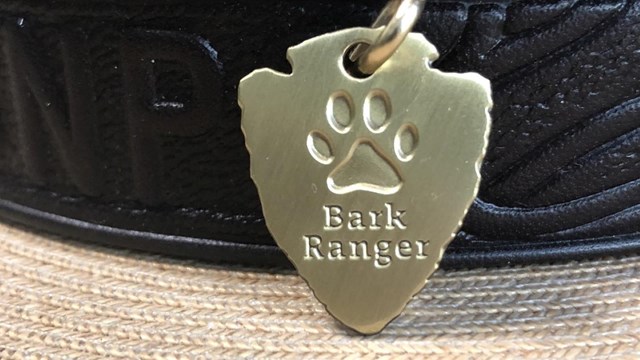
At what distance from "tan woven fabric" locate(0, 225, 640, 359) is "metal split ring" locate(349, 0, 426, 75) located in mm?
163

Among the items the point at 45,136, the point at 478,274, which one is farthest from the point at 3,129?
the point at 478,274

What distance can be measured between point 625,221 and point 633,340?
0.11 meters

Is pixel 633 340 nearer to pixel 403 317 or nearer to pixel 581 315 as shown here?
pixel 581 315

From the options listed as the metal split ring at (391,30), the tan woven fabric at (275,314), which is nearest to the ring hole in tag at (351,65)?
the metal split ring at (391,30)

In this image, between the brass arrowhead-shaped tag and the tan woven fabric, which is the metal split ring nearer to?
the brass arrowhead-shaped tag

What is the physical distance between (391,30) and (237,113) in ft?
0.43

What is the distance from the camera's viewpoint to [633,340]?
46 centimetres

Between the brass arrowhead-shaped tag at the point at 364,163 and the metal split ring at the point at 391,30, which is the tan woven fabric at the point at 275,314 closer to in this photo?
the brass arrowhead-shaped tag at the point at 364,163

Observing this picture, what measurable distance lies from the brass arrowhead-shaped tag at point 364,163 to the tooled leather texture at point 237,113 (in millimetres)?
57

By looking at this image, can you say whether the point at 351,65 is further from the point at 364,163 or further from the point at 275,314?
the point at 275,314

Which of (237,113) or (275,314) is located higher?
(237,113)

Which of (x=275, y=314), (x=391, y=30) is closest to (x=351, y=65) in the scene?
(x=391, y=30)

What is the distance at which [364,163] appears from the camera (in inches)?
17.9

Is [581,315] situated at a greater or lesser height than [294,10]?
lesser
